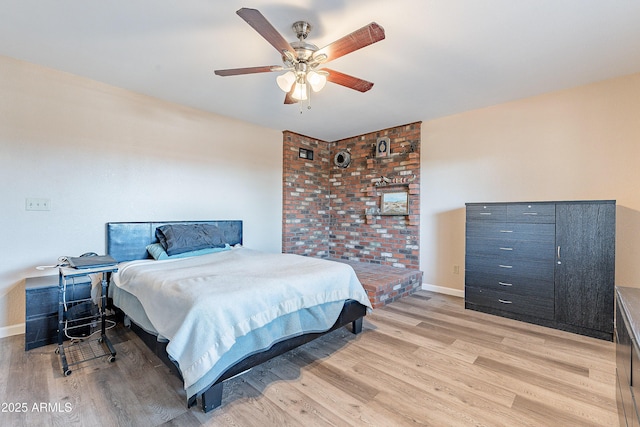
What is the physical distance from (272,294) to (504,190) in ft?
10.3

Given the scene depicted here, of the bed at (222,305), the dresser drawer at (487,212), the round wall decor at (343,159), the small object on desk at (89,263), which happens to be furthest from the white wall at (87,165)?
the dresser drawer at (487,212)

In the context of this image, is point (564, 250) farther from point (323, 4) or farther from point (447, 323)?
point (323, 4)

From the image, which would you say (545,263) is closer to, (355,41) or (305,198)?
(355,41)

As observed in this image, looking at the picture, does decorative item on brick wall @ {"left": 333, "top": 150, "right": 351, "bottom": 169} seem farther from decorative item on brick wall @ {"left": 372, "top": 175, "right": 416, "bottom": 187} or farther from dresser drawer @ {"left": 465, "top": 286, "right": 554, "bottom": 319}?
dresser drawer @ {"left": 465, "top": 286, "right": 554, "bottom": 319}

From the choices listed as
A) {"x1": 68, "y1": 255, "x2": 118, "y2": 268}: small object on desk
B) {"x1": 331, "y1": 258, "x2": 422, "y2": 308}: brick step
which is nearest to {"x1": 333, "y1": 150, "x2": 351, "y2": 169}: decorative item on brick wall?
{"x1": 331, "y1": 258, "x2": 422, "y2": 308}: brick step

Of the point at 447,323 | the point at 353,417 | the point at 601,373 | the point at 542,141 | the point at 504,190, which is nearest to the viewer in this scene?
the point at 353,417

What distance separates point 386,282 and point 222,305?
2.36 metres

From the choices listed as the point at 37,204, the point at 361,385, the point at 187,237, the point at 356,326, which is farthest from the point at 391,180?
the point at 37,204

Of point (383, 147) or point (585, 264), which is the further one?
point (383, 147)

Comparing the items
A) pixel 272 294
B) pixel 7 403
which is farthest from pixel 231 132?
pixel 7 403

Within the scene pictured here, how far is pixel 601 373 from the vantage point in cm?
197

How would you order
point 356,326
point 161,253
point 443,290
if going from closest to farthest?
point 356,326
point 161,253
point 443,290

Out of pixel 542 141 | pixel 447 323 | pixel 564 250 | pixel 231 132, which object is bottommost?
pixel 447 323

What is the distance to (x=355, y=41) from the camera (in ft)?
5.51
